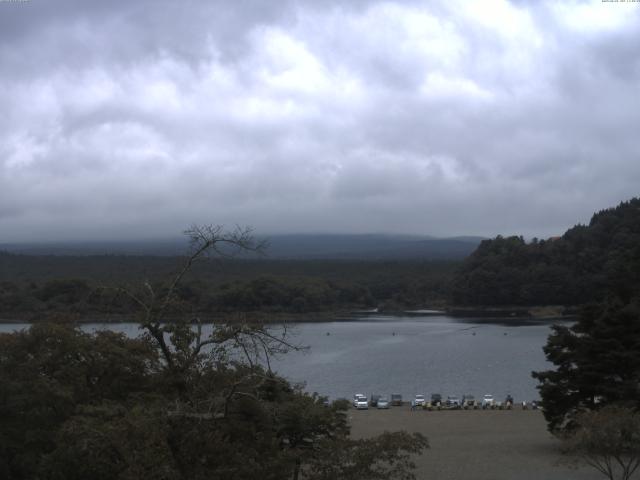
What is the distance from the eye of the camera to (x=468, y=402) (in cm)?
3045

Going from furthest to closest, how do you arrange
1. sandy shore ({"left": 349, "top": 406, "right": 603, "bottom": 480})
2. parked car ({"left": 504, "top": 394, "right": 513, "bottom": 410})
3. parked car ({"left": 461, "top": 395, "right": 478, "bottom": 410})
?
parked car ({"left": 461, "top": 395, "right": 478, "bottom": 410}) → parked car ({"left": 504, "top": 394, "right": 513, "bottom": 410}) → sandy shore ({"left": 349, "top": 406, "right": 603, "bottom": 480})

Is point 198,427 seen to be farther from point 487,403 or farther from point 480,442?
point 487,403

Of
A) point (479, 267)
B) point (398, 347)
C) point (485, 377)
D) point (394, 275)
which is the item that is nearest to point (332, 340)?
point (398, 347)

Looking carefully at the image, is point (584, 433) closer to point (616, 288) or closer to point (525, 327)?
point (616, 288)

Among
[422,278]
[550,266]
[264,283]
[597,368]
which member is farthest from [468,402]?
[422,278]

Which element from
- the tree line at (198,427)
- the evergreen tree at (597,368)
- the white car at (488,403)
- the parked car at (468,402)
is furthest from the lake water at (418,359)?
the tree line at (198,427)

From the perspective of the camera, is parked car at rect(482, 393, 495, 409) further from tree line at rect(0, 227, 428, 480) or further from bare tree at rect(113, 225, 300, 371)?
bare tree at rect(113, 225, 300, 371)

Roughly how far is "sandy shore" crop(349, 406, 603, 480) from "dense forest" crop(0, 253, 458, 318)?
25345 mm

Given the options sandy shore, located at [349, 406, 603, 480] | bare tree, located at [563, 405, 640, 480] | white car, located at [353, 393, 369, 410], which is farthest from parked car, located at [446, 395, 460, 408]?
bare tree, located at [563, 405, 640, 480]

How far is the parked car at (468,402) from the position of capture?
98.4ft

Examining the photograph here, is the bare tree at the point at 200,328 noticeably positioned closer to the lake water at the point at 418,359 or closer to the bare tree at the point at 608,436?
the bare tree at the point at 608,436

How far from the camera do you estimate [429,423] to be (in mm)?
25141

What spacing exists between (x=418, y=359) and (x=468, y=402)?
15499 millimetres

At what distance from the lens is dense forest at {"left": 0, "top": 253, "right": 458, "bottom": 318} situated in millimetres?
57094
